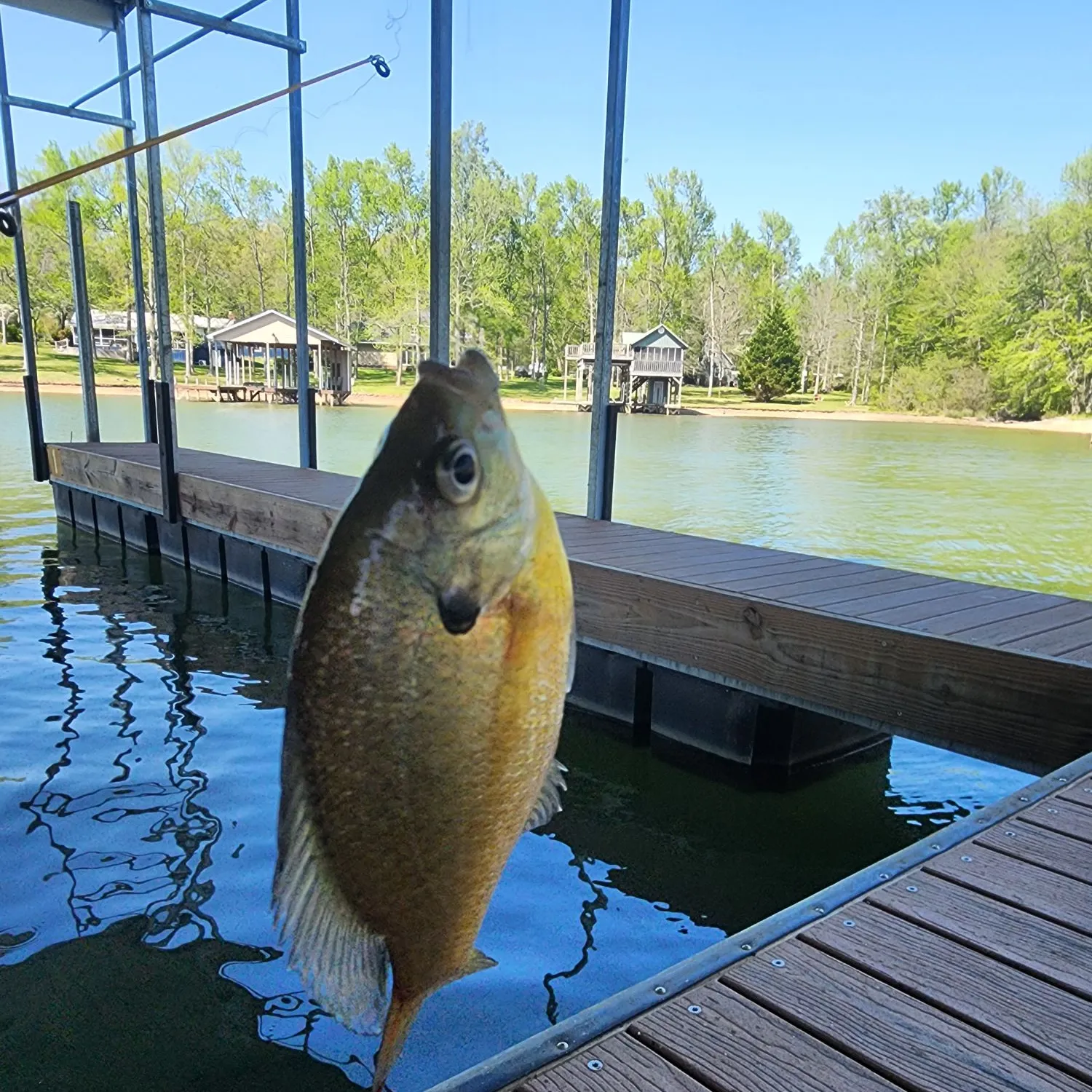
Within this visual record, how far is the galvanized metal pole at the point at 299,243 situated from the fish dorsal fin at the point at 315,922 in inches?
427

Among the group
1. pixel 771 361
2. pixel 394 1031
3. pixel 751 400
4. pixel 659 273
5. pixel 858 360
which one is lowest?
pixel 751 400

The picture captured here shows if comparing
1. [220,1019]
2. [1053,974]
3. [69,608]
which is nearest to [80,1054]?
[220,1019]

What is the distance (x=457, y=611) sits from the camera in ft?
2.56

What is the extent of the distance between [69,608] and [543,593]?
9.91 m

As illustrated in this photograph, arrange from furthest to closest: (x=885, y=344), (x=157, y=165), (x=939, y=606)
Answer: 1. (x=885, y=344)
2. (x=157, y=165)
3. (x=939, y=606)

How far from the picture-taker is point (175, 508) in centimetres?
1054

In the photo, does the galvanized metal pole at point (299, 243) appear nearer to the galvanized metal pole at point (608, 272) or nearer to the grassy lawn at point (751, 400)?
the galvanized metal pole at point (608, 272)

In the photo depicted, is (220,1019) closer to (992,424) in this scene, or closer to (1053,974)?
(1053,974)

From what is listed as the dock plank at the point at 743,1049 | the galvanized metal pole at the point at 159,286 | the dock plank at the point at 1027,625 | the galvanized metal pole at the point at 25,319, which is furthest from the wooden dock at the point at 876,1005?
the galvanized metal pole at the point at 25,319

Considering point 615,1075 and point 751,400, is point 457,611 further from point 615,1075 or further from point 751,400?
point 751,400

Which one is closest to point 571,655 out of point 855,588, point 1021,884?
point 1021,884

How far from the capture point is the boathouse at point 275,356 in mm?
51344

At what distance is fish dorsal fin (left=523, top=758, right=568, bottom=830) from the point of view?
0.92m

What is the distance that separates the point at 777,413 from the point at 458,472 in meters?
57.9
